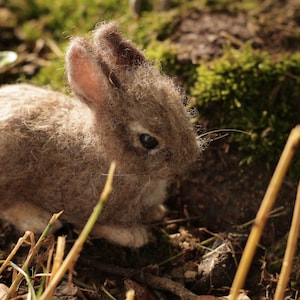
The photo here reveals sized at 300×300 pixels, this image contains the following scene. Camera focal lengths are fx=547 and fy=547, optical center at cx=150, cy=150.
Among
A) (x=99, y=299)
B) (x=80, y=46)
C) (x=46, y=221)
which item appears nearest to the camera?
(x=80, y=46)

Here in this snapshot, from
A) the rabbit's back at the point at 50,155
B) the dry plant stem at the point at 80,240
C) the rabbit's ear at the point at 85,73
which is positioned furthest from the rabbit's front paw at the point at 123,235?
the dry plant stem at the point at 80,240

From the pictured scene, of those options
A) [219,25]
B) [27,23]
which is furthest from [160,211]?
[27,23]

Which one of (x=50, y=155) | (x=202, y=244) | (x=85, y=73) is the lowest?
(x=202, y=244)

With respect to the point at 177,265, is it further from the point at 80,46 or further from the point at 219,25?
the point at 219,25

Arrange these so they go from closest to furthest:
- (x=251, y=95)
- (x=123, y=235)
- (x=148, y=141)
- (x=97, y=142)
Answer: (x=148, y=141)
(x=97, y=142)
(x=123, y=235)
(x=251, y=95)

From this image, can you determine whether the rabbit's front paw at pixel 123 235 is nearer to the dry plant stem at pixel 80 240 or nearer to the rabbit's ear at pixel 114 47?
the rabbit's ear at pixel 114 47

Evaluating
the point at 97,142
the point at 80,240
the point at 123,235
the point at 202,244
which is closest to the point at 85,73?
the point at 97,142

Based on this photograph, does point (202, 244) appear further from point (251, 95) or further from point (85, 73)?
point (85, 73)
